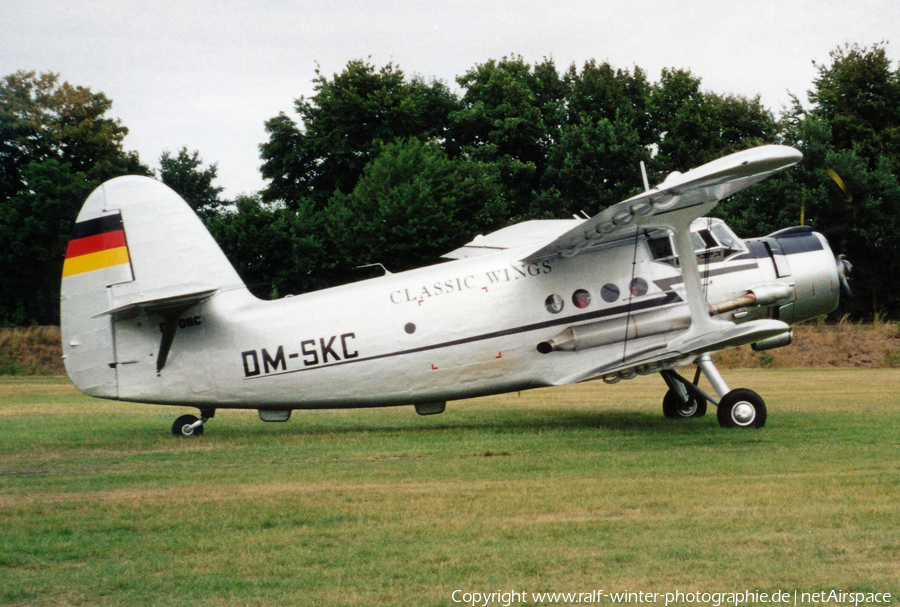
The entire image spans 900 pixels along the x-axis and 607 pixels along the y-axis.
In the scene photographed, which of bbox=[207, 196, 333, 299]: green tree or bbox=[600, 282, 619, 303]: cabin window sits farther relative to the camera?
bbox=[207, 196, 333, 299]: green tree

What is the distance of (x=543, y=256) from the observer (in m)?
12.7

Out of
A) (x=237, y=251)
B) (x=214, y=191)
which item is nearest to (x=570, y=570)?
(x=237, y=251)

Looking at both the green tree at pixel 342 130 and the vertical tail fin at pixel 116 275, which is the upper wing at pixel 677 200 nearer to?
the vertical tail fin at pixel 116 275

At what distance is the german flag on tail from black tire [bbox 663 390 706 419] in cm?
862

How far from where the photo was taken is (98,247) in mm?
12398

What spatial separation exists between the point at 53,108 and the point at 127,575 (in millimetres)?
48951

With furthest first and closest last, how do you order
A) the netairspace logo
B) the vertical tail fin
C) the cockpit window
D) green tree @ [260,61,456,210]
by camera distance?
green tree @ [260,61,456,210] < the cockpit window < the vertical tail fin < the netairspace logo

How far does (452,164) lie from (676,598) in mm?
39828

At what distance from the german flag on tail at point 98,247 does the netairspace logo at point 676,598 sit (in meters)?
8.96

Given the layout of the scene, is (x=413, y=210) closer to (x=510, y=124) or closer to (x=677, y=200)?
(x=510, y=124)

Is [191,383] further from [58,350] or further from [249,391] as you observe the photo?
→ [58,350]

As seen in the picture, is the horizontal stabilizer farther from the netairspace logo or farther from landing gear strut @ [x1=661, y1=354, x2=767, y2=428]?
the netairspace logo

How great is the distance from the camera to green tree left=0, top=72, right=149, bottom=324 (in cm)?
4194

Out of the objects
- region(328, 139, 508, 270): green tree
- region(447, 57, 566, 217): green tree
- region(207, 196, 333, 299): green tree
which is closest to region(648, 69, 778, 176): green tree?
region(447, 57, 566, 217): green tree
